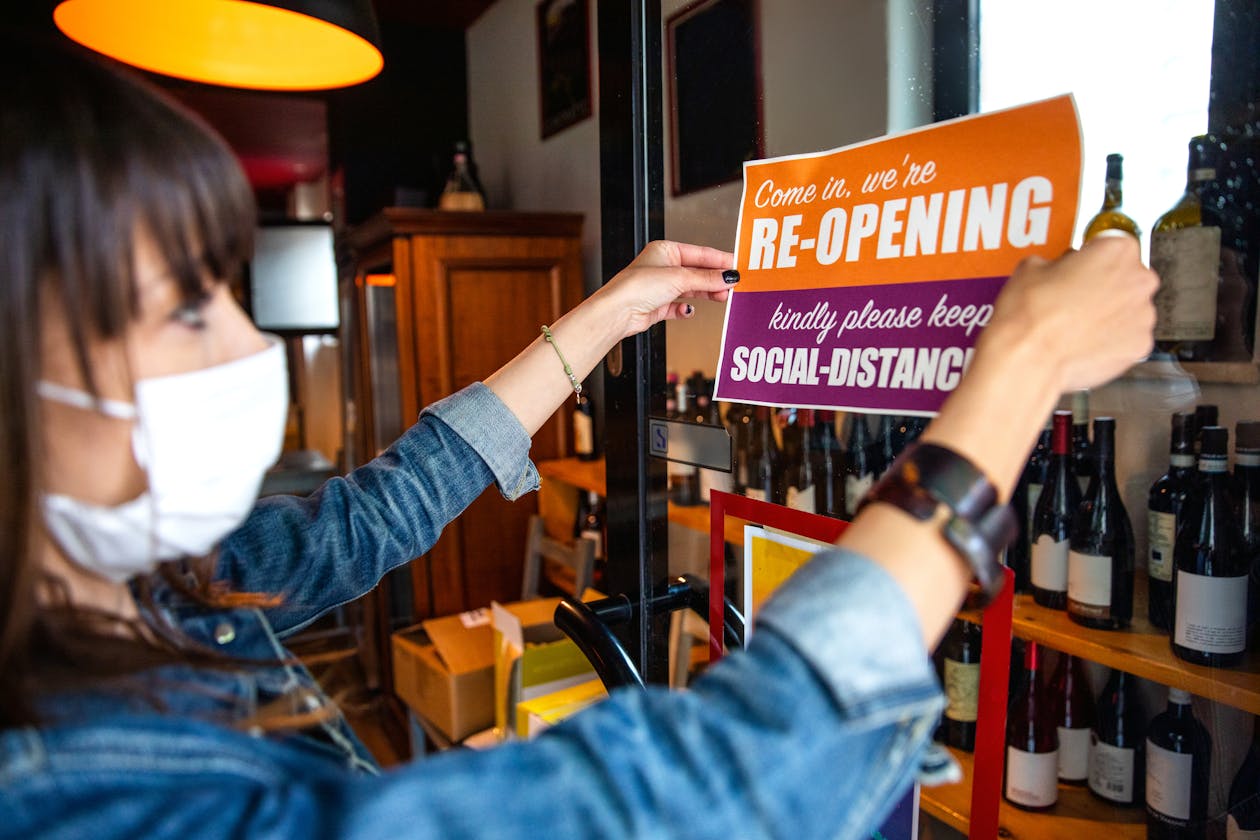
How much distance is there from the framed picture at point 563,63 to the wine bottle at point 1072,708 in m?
2.12

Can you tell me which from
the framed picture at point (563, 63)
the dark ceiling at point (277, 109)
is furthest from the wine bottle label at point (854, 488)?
the framed picture at point (563, 63)

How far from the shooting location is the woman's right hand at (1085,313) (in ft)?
1.66

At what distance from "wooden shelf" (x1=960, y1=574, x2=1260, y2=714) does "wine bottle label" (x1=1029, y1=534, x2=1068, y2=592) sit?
1.9 inches

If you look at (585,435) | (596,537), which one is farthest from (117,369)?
(585,435)

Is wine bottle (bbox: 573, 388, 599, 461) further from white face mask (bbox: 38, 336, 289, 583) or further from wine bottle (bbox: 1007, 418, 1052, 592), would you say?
white face mask (bbox: 38, 336, 289, 583)

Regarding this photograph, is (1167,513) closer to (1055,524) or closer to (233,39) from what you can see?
(1055,524)

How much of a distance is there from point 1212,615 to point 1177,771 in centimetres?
15

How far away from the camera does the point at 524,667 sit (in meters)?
1.86

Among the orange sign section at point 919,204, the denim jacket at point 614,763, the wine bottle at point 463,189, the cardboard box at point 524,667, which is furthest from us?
the wine bottle at point 463,189

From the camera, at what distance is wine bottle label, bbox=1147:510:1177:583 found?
774mm

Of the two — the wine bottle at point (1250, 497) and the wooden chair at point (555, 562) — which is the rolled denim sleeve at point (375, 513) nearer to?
the wine bottle at point (1250, 497)

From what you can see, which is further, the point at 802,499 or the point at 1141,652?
the point at 802,499

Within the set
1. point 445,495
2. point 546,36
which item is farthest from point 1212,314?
point 546,36

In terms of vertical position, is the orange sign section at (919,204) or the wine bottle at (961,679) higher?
the orange sign section at (919,204)
